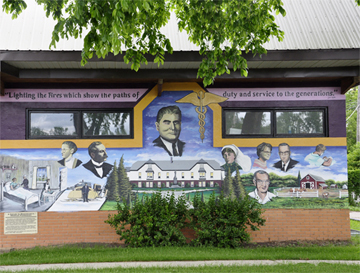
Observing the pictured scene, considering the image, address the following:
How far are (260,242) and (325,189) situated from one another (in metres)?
2.16

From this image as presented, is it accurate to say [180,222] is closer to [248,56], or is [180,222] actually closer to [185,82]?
[185,82]

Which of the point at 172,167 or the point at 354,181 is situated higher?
the point at 172,167

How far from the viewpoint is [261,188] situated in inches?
336

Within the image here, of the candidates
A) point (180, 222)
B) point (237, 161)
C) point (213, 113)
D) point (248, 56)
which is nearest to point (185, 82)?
point (213, 113)

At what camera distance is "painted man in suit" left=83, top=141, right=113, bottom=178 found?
837 cm

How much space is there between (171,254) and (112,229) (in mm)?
1991

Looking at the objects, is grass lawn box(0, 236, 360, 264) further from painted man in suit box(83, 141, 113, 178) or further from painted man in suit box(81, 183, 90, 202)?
painted man in suit box(83, 141, 113, 178)

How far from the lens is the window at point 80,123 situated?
8.50 m

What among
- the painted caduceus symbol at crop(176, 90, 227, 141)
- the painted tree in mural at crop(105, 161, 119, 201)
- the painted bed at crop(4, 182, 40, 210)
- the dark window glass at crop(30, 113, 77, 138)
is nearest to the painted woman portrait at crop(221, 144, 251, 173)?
the painted caduceus symbol at crop(176, 90, 227, 141)

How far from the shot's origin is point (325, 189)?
8.62 m

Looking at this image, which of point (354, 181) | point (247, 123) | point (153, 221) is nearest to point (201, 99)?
point (247, 123)

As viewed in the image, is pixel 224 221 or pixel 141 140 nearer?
pixel 224 221

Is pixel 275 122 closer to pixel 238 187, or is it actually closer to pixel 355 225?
pixel 238 187

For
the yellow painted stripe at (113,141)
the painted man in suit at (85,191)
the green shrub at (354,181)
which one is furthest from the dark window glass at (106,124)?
the green shrub at (354,181)
